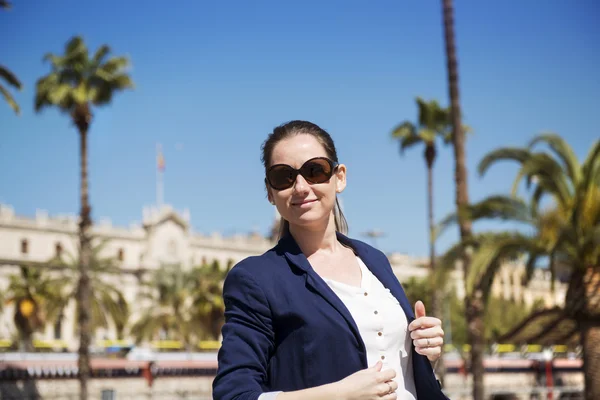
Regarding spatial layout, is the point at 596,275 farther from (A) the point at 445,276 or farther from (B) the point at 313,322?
(B) the point at 313,322

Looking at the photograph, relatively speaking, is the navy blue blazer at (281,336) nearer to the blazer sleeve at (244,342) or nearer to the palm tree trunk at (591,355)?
the blazer sleeve at (244,342)

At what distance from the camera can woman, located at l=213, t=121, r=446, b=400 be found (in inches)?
78.7

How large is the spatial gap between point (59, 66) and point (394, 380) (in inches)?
1073

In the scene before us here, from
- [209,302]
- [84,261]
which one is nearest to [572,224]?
[84,261]

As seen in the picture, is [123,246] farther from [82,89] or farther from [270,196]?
[270,196]

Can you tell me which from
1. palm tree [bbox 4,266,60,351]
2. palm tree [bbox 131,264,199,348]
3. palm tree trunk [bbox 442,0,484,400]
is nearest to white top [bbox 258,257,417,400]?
palm tree trunk [bbox 442,0,484,400]

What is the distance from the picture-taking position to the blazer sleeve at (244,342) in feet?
6.45

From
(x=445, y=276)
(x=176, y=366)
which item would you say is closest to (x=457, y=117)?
(x=445, y=276)

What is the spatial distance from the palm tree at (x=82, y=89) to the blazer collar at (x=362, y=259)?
25154 millimetres

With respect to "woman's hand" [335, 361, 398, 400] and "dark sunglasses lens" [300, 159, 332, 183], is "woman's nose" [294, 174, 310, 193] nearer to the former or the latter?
"dark sunglasses lens" [300, 159, 332, 183]

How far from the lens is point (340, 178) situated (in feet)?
8.00

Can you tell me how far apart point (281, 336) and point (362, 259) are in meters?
0.46

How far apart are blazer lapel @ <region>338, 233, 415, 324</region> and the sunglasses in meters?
0.26

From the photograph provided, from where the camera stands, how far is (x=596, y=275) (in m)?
13.5
